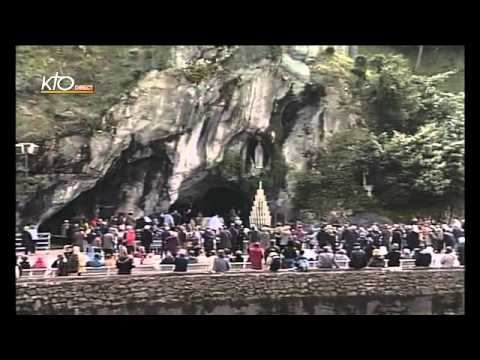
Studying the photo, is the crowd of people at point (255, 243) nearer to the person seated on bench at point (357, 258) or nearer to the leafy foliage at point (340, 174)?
the person seated on bench at point (357, 258)

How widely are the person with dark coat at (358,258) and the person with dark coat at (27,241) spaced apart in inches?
92.4

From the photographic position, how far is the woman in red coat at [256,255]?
5781 millimetres

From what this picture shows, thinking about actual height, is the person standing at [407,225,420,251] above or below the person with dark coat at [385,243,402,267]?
above

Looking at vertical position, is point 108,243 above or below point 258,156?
below

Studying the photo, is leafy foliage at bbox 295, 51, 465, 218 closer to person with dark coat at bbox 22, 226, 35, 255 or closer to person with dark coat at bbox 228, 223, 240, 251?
person with dark coat at bbox 228, 223, 240, 251

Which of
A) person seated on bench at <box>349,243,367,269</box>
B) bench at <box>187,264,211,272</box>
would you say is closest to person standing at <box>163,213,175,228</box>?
bench at <box>187,264,211,272</box>

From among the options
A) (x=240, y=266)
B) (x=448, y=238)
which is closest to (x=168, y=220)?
(x=240, y=266)

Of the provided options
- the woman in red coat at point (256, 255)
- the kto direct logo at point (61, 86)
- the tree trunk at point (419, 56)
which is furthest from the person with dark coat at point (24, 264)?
the tree trunk at point (419, 56)

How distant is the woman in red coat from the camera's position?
578 centimetres

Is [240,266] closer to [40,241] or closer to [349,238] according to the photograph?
[349,238]

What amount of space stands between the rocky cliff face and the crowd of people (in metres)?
0.17

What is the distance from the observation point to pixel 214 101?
5836 mm

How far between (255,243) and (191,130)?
3.18ft

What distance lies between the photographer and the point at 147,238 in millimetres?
5762
